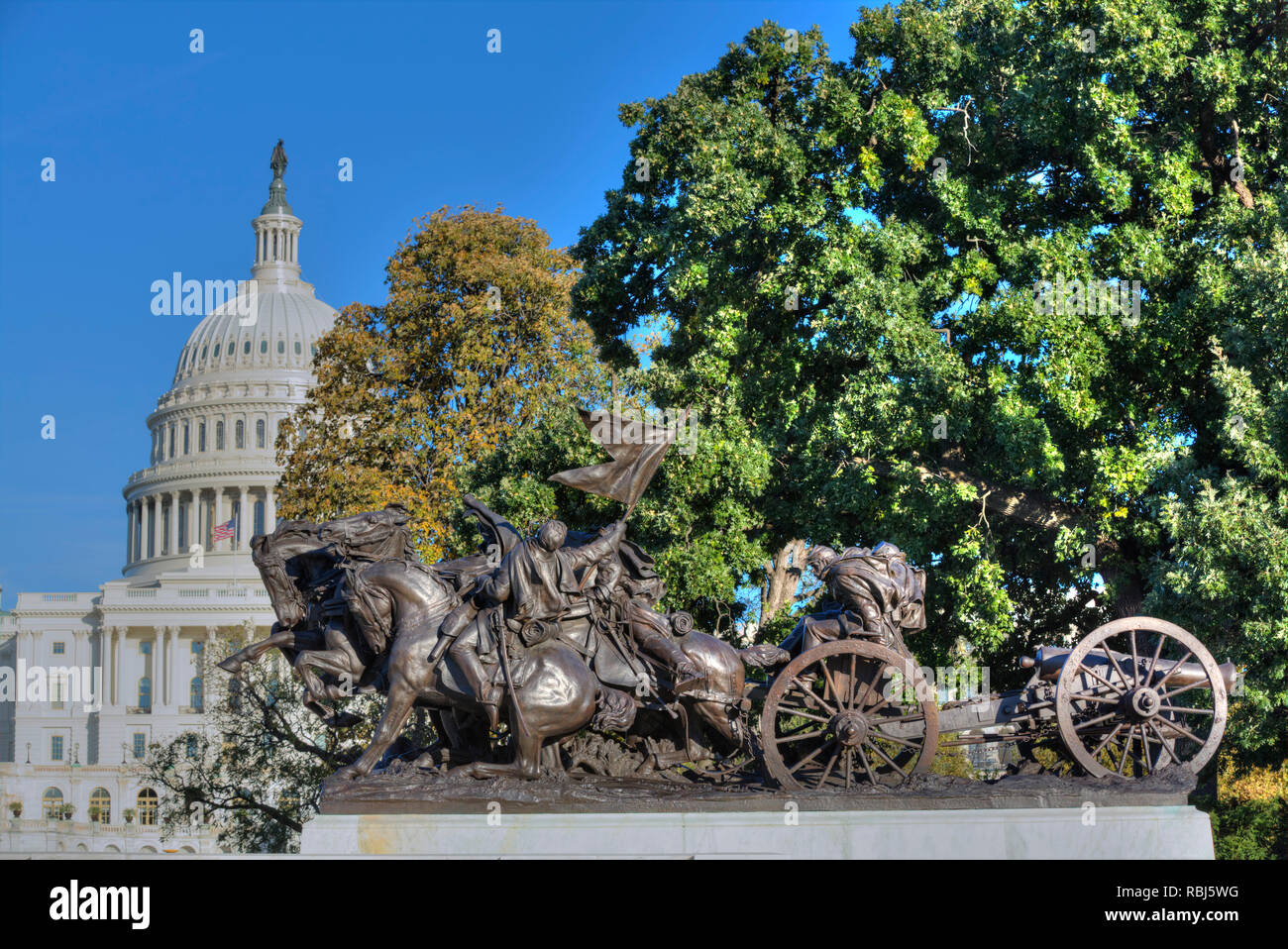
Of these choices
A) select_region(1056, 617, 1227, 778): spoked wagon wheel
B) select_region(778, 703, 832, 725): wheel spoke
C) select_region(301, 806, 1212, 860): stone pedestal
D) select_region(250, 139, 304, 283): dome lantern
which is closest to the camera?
select_region(301, 806, 1212, 860): stone pedestal

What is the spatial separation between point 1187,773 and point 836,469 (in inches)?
362

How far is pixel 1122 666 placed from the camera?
44.9 feet

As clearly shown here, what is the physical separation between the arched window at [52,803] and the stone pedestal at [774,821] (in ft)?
201

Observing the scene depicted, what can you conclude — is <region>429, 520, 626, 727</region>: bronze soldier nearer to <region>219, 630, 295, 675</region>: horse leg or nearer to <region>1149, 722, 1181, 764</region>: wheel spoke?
<region>219, 630, 295, 675</region>: horse leg

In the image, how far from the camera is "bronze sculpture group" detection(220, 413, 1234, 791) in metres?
13.4

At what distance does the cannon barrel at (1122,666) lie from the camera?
13414 mm

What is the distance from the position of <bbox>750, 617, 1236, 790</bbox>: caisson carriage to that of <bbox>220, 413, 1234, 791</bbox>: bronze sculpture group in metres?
0.02

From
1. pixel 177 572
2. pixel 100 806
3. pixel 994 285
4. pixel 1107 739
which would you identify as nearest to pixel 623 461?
pixel 1107 739

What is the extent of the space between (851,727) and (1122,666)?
2595 mm

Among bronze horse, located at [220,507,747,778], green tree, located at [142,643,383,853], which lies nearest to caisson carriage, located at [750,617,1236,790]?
bronze horse, located at [220,507,747,778]

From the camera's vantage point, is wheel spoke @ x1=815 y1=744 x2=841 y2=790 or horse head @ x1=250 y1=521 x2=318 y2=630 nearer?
wheel spoke @ x1=815 y1=744 x2=841 y2=790

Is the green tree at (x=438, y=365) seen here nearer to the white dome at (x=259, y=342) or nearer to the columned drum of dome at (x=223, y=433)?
the columned drum of dome at (x=223, y=433)

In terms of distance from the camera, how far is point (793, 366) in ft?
74.0

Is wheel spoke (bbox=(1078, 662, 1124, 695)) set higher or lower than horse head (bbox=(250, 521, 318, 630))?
lower
